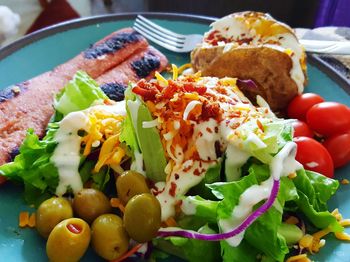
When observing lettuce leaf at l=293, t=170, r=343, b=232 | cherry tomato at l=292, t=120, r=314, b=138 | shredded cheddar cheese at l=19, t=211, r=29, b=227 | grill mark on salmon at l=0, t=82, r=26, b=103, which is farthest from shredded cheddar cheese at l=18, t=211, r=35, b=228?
cherry tomato at l=292, t=120, r=314, b=138

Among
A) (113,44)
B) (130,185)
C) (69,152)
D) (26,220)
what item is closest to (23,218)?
(26,220)

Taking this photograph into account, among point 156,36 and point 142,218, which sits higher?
point 156,36

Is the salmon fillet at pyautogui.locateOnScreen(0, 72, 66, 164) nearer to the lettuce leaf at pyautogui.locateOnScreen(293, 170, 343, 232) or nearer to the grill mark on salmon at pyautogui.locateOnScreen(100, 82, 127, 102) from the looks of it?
the grill mark on salmon at pyautogui.locateOnScreen(100, 82, 127, 102)

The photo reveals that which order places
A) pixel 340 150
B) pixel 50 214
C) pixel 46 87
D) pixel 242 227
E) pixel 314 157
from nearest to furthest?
1. pixel 242 227
2. pixel 50 214
3. pixel 314 157
4. pixel 340 150
5. pixel 46 87

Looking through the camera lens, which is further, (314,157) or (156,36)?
(156,36)

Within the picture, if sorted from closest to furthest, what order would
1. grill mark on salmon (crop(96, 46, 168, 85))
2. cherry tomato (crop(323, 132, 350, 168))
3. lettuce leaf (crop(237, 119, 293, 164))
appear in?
lettuce leaf (crop(237, 119, 293, 164)), cherry tomato (crop(323, 132, 350, 168)), grill mark on salmon (crop(96, 46, 168, 85))

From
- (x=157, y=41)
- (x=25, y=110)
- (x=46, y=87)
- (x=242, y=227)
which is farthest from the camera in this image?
(x=157, y=41)

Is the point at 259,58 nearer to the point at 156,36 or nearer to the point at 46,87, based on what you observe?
the point at 156,36
